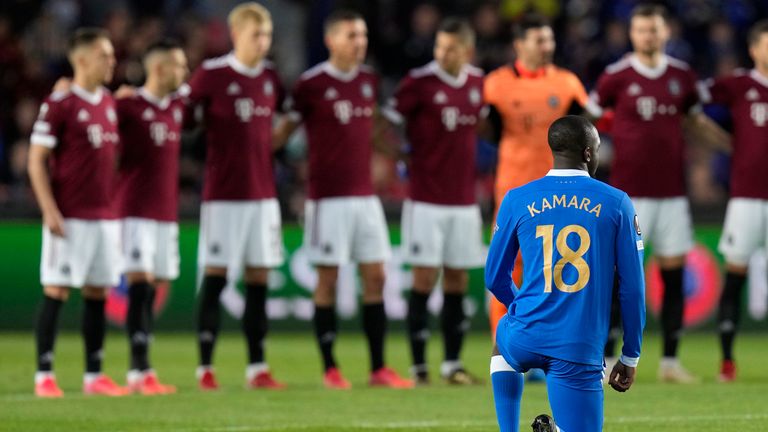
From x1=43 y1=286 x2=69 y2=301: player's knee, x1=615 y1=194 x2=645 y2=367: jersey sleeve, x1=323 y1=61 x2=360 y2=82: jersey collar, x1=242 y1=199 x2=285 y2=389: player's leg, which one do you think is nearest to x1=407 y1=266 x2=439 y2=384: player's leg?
x1=242 y1=199 x2=285 y2=389: player's leg

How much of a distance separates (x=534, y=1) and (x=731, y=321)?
→ 30.5ft

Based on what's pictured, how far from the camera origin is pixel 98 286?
11.0 metres

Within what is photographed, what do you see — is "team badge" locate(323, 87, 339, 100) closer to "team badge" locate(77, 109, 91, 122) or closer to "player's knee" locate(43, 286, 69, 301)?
"team badge" locate(77, 109, 91, 122)

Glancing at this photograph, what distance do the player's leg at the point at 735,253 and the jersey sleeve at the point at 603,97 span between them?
3.97 ft

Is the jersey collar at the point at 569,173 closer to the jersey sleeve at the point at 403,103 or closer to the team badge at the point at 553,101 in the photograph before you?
the team badge at the point at 553,101

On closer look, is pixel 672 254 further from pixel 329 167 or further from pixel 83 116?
pixel 83 116

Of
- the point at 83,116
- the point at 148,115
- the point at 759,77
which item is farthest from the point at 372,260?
the point at 759,77

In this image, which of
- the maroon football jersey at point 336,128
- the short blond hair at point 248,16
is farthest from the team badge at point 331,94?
Result: the short blond hair at point 248,16

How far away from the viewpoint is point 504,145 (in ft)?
37.2

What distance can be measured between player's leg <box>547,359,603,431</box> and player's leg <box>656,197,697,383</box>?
5190 millimetres

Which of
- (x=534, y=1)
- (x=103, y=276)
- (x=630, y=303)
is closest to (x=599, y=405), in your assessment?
(x=630, y=303)

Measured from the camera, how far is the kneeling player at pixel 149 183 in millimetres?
11242

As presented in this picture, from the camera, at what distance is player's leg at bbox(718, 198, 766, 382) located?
1152cm

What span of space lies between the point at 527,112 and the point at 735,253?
1944mm
